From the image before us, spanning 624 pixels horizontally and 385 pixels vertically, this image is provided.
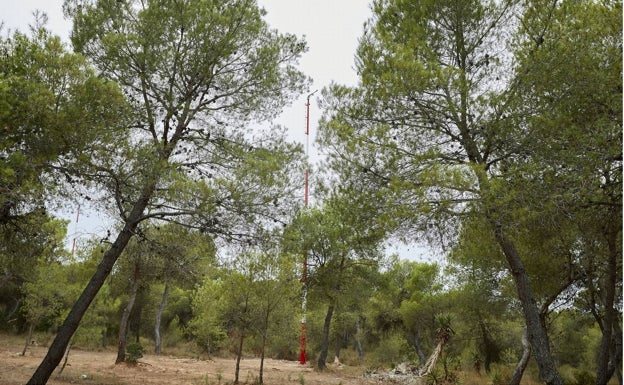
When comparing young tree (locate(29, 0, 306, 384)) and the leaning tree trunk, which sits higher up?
young tree (locate(29, 0, 306, 384))

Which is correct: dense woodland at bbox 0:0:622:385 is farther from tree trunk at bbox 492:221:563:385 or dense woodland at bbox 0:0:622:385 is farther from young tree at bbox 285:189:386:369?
young tree at bbox 285:189:386:369

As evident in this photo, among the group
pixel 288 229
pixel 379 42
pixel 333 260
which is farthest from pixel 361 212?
pixel 333 260

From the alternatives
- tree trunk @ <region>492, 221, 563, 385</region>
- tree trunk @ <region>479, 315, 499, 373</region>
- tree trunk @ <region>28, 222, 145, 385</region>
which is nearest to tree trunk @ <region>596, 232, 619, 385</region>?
tree trunk @ <region>492, 221, 563, 385</region>

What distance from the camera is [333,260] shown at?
23156 millimetres

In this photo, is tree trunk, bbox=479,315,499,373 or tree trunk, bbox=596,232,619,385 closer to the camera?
tree trunk, bbox=596,232,619,385

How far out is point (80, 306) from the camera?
8.87 metres

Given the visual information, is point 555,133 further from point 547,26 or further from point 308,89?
point 308,89

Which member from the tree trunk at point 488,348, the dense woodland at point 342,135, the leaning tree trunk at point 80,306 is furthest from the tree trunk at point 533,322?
the tree trunk at point 488,348

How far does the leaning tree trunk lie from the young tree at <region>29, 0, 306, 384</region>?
0.02m

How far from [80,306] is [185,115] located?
4364mm

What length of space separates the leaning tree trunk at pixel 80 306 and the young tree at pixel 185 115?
0.02 meters

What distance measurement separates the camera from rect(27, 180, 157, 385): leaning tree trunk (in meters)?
8.52

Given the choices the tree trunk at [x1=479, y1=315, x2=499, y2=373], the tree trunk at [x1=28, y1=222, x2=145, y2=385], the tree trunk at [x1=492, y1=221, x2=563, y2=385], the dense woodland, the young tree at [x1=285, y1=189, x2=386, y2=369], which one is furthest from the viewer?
the tree trunk at [x1=479, y1=315, x2=499, y2=373]

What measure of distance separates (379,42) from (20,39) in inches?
266
